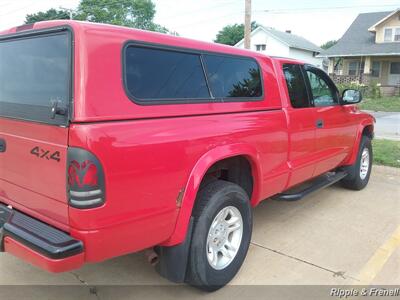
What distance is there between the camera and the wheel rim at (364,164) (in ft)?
20.4

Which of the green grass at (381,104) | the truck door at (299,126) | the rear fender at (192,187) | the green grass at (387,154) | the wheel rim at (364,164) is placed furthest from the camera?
the green grass at (381,104)

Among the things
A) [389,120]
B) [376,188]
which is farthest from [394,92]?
[376,188]

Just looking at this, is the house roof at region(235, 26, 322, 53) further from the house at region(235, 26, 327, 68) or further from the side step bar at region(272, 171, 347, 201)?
the side step bar at region(272, 171, 347, 201)

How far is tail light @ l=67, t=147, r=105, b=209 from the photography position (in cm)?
235

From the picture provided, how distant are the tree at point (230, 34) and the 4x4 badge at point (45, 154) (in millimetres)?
73797

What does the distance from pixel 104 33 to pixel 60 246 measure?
1.30m

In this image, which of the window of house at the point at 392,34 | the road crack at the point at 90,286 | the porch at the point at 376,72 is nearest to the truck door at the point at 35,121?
the road crack at the point at 90,286

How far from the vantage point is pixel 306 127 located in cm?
443

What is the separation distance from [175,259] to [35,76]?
160 cm

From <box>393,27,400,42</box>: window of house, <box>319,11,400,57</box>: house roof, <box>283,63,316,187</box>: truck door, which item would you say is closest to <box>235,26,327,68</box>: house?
<box>319,11,400,57</box>: house roof

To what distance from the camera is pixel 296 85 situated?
4461mm

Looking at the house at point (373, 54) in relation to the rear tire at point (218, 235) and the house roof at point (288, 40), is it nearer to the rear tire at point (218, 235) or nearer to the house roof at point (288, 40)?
the house roof at point (288, 40)

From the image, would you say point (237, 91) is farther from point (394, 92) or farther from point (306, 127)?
point (394, 92)

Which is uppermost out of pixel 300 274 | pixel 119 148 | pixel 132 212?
pixel 119 148
